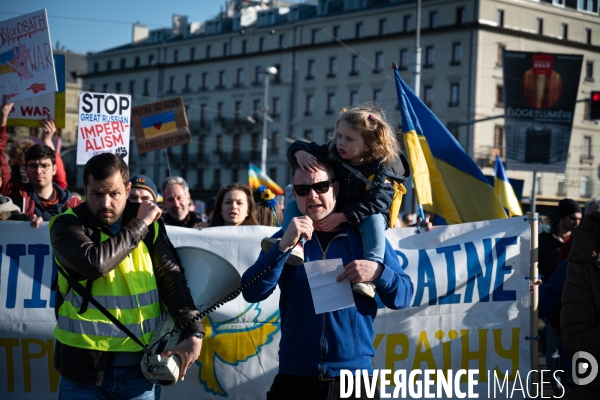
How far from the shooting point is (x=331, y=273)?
12.0ft

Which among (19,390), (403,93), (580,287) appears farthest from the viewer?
(403,93)

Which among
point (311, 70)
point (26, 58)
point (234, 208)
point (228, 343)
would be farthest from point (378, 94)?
point (228, 343)

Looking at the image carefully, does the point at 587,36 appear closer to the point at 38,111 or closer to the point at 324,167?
the point at 38,111

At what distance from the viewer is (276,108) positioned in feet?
228

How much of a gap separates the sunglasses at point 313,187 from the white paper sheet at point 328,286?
0.30 metres

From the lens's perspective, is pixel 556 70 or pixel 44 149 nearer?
pixel 44 149

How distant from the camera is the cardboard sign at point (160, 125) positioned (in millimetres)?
9680

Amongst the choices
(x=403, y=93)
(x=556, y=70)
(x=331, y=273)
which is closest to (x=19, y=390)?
(x=331, y=273)

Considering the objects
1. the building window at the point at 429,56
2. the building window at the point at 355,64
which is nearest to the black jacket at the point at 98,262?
the building window at the point at 429,56

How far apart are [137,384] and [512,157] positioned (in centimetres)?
1201

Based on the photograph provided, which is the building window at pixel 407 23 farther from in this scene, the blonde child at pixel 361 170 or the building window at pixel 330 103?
the blonde child at pixel 361 170

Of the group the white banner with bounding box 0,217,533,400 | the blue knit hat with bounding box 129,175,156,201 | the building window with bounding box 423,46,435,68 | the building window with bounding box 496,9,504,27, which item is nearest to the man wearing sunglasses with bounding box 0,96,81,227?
the blue knit hat with bounding box 129,175,156,201

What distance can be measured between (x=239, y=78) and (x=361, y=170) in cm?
6954

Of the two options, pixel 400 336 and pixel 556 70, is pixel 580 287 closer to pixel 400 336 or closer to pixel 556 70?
pixel 400 336
